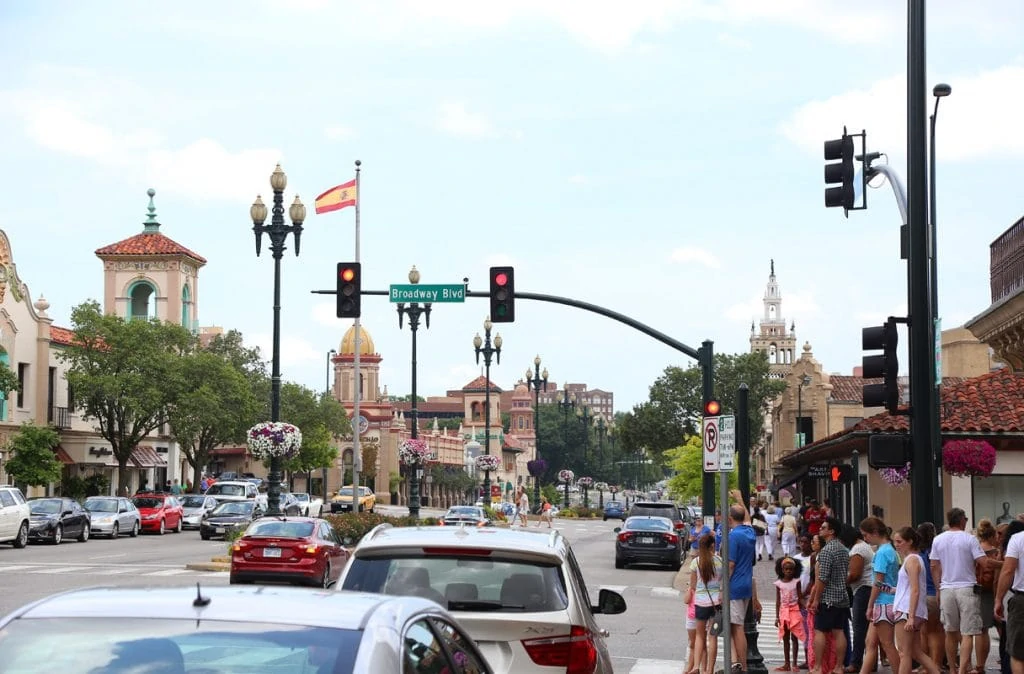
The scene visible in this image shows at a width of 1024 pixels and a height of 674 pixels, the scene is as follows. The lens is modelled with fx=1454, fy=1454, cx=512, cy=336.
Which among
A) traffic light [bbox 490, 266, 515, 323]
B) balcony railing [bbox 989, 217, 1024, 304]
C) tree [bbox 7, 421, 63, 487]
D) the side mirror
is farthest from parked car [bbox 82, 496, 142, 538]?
the side mirror

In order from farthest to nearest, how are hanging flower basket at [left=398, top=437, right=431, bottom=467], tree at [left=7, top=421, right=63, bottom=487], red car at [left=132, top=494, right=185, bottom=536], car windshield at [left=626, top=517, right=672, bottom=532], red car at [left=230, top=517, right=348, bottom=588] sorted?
hanging flower basket at [left=398, top=437, right=431, bottom=467] < tree at [left=7, top=421, right=63, bottom=487] < red car at [left=132, top=494, right=185, bottom=536] < car windshield at [left=626, top=517, right=672, bottom=532] < red car at [left=230, top=517, right=348, bottom=588]

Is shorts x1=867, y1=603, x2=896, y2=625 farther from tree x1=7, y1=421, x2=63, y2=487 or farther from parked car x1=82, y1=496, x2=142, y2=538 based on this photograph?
tree x1=7, y1=421, x2=63, y2=487

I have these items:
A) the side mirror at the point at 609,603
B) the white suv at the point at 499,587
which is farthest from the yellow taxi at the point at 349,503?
the white suv at the point at 499,587

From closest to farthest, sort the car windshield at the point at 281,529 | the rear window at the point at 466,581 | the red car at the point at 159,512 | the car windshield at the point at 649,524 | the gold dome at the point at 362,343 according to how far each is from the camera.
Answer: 1. the rear window at the point at 466,581
2. the car windshield at the point at 281,529
3. the car windshield at the point at 649,524
4. the red car at the point at 159,512
5. the gold dome at the point at 362,343

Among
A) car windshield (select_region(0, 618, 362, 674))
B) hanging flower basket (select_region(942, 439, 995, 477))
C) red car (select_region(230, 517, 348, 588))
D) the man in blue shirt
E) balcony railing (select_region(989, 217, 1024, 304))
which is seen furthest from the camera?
balcony railing (select_region(989, 217, 1024, 304))

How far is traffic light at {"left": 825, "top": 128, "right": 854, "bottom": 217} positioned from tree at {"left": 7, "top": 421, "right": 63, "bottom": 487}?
44969mm

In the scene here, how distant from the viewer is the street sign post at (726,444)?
13.6 m

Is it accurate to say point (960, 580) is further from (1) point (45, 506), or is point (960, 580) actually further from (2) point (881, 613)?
(1) point (45, 506)

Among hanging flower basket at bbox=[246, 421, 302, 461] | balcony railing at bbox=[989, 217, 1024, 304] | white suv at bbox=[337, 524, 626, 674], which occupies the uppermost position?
balcony railing at bbox=[989, 217, 1024, 304]

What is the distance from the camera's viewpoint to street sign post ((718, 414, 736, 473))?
1355 cm

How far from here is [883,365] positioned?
1577cm

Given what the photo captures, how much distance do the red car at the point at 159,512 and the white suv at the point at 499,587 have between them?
44897 millimetres

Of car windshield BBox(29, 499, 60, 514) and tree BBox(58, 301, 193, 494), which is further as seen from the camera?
tree BBox(58, 301, 193, 494)

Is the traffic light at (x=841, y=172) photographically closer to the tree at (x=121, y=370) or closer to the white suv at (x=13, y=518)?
the white suv at (x=13, y=518)
